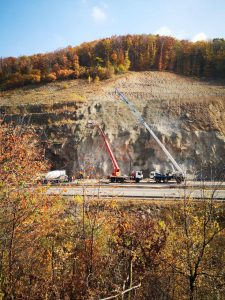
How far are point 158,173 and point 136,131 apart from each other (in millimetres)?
9702

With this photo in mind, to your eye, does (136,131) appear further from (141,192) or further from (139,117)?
(141,192)

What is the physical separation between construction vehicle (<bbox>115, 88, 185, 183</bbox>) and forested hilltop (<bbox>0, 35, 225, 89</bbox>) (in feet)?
52.7

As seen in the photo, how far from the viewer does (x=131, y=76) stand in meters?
62.5

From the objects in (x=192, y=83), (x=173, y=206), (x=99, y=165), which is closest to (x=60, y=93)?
(x=99, y=165)

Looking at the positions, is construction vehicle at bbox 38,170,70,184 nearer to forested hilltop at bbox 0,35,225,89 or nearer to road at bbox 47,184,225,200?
road at bbox 47,184,225,200

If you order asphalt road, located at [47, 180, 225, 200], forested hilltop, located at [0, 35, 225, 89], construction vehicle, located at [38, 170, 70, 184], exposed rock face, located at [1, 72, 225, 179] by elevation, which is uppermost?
forested hilltop, located at [0, 35, 225, 89]

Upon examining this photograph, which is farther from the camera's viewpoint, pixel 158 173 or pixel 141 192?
pixel 158 173

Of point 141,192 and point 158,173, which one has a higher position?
point 158,173

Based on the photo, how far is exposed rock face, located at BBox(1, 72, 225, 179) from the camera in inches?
1577

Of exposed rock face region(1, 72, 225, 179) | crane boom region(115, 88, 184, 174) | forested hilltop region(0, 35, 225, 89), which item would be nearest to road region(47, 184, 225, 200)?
crane boom region(115, 88, 184, 174)

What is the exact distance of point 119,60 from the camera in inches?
2694

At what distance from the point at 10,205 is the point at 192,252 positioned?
27.4ft

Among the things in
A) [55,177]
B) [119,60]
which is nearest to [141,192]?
[55,177]

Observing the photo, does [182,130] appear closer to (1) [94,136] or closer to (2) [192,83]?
(1) [94,136]
